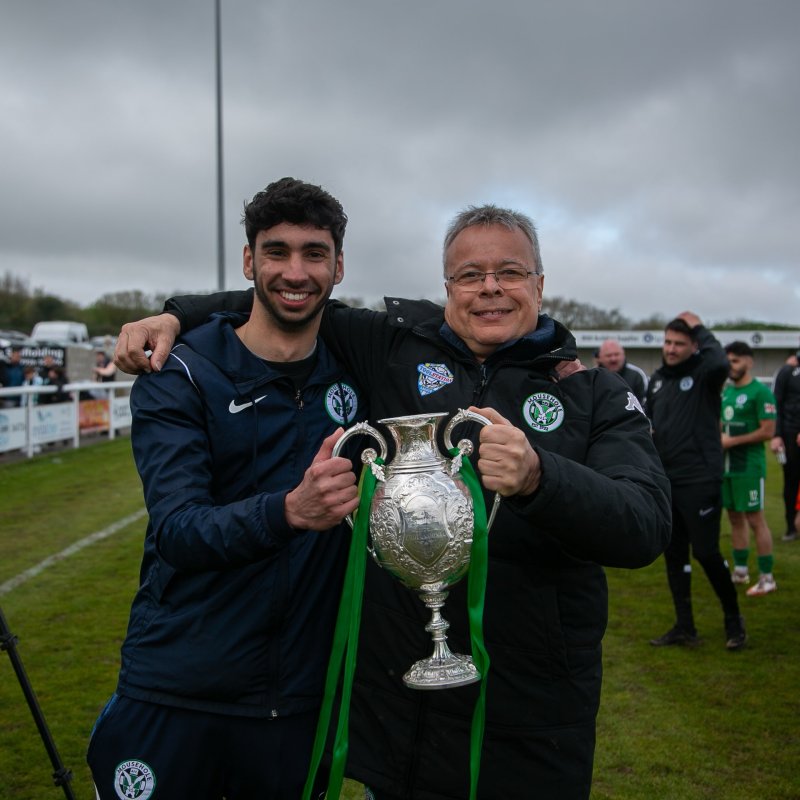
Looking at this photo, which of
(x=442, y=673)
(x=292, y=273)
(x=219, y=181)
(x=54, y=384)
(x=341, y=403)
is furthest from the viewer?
(x=219, y=181)

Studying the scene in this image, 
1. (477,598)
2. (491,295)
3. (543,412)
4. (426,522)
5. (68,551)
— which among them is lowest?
(68,551)

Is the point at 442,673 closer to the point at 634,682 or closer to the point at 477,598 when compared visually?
the point at 477,598

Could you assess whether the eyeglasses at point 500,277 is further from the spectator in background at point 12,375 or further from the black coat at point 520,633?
the spectator in background at point 12,375

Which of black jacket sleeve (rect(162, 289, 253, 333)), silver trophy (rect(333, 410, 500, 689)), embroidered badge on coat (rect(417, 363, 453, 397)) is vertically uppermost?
black jacket sleeve (rect(162, 289, 253, 333))

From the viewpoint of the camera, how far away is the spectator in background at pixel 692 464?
19.2 feet

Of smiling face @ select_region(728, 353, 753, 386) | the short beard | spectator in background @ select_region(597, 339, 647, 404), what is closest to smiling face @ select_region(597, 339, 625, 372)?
spectator in background @ select_region(597, 339, 647, 404)

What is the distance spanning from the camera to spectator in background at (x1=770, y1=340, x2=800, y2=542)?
9.57 meters

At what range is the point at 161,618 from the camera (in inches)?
91.1

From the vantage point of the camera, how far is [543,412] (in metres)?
2.33

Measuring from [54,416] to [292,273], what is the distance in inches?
576

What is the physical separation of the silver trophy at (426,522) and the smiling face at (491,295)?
0.43m

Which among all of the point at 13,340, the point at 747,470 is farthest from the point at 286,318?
the point at 13,340

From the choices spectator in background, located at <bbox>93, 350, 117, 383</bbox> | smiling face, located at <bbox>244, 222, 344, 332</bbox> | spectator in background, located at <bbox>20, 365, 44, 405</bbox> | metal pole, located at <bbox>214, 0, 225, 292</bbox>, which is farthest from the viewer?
spectator in background, located at <bbox>93, 350, 117, 383</bbox>

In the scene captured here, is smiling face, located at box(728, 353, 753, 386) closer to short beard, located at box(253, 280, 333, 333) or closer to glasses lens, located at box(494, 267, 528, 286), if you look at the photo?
glasses lens, located at box(494, 267, 528, 286)
